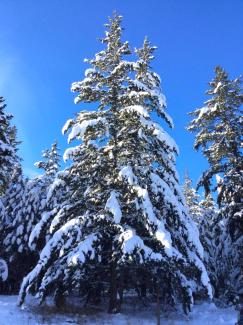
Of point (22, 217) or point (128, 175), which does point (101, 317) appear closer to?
point (128, 175)

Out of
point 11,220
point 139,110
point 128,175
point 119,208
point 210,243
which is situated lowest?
point 119,208

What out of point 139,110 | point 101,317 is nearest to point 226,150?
point 139,110

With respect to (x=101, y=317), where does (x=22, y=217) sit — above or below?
above

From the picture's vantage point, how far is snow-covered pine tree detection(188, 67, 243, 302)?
64.4 ft

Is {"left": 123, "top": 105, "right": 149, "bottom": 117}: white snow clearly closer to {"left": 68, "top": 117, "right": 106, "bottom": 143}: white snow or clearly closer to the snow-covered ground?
{"left": 68, "top": 117, "right": 106, "bottom": 143}: white snow

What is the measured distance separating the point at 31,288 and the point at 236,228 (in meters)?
10.7

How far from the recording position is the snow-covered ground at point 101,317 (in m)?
13.5

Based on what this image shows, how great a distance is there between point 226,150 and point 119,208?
27.4ft

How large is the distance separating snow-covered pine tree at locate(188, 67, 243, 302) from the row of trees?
0.05 meters

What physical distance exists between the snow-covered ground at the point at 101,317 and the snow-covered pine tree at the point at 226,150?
4186mm

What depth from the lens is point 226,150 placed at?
20.1m

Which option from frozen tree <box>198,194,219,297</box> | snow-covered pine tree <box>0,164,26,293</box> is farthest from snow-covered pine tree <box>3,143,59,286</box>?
frozen tree <box>198,194,219,297</box>

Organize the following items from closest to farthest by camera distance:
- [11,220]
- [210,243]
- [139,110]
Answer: [139,110]
[11,220]
[210,243]

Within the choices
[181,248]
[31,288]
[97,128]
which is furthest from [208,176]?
[31,288]
